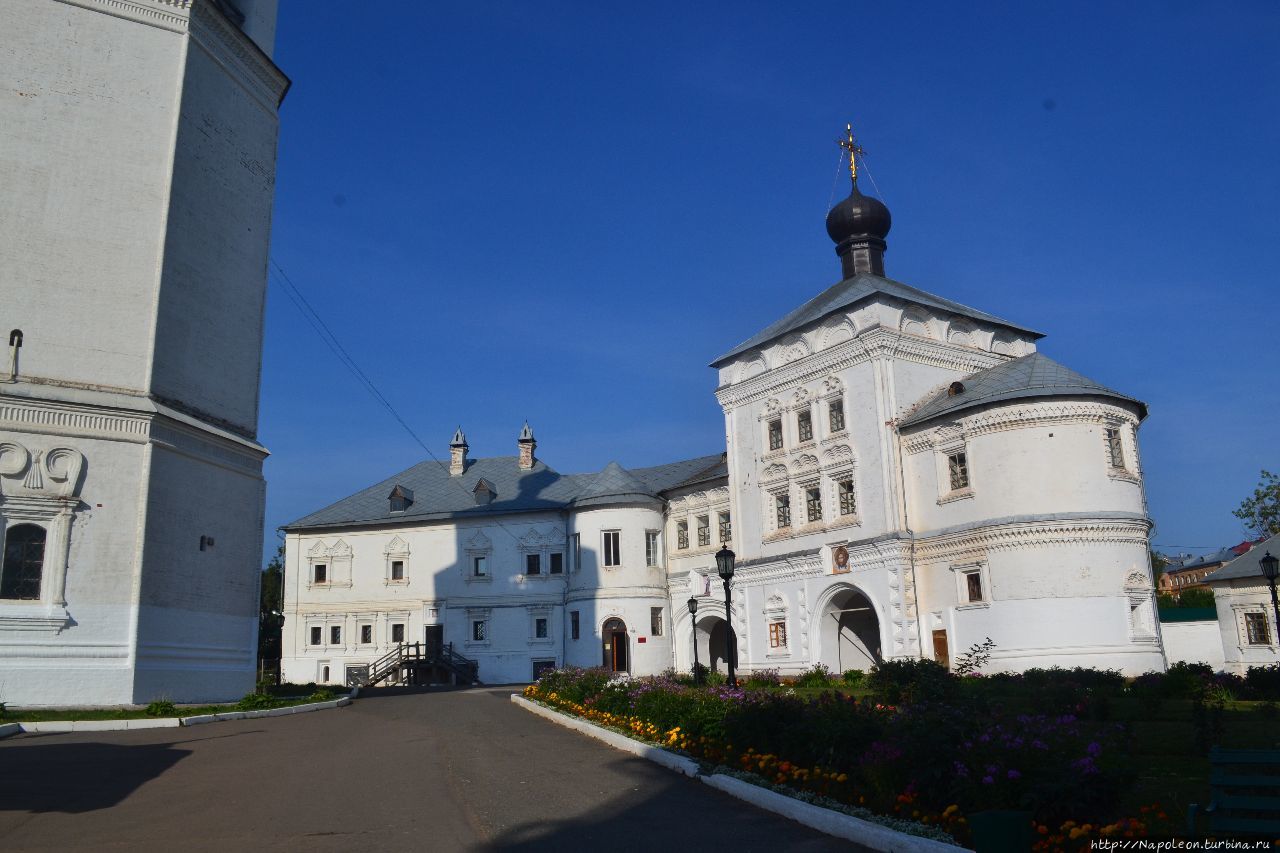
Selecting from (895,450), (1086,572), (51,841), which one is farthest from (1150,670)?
(51,841)

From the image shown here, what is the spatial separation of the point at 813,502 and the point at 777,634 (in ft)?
14.7

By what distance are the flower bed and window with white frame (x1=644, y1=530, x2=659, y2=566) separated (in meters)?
27.3

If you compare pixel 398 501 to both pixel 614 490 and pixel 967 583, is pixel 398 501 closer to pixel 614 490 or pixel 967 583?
pixel 614 490

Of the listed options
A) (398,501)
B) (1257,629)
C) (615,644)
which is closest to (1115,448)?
(1257,629)

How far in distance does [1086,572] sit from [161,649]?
21.8 m

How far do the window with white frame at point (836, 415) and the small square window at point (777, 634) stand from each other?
6.57 m

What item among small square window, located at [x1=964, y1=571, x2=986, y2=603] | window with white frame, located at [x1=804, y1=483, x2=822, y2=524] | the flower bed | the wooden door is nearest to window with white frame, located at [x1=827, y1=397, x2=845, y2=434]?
window with white frame, located at [x1=804, y1=483, x2=822, y2=524]

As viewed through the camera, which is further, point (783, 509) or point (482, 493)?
point (482, 493)

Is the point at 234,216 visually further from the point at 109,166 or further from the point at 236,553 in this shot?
the point at 236,553

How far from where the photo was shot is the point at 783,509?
33.0m

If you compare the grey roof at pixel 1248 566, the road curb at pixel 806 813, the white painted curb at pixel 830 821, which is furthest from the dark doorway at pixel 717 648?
the white painted curb at pixel 830 821

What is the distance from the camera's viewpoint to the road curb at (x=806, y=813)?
22.4ft

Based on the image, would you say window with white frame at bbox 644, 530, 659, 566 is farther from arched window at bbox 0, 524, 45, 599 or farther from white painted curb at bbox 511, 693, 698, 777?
arched window at bbox 0, 524, 45, 599

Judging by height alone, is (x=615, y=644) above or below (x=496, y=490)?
below
